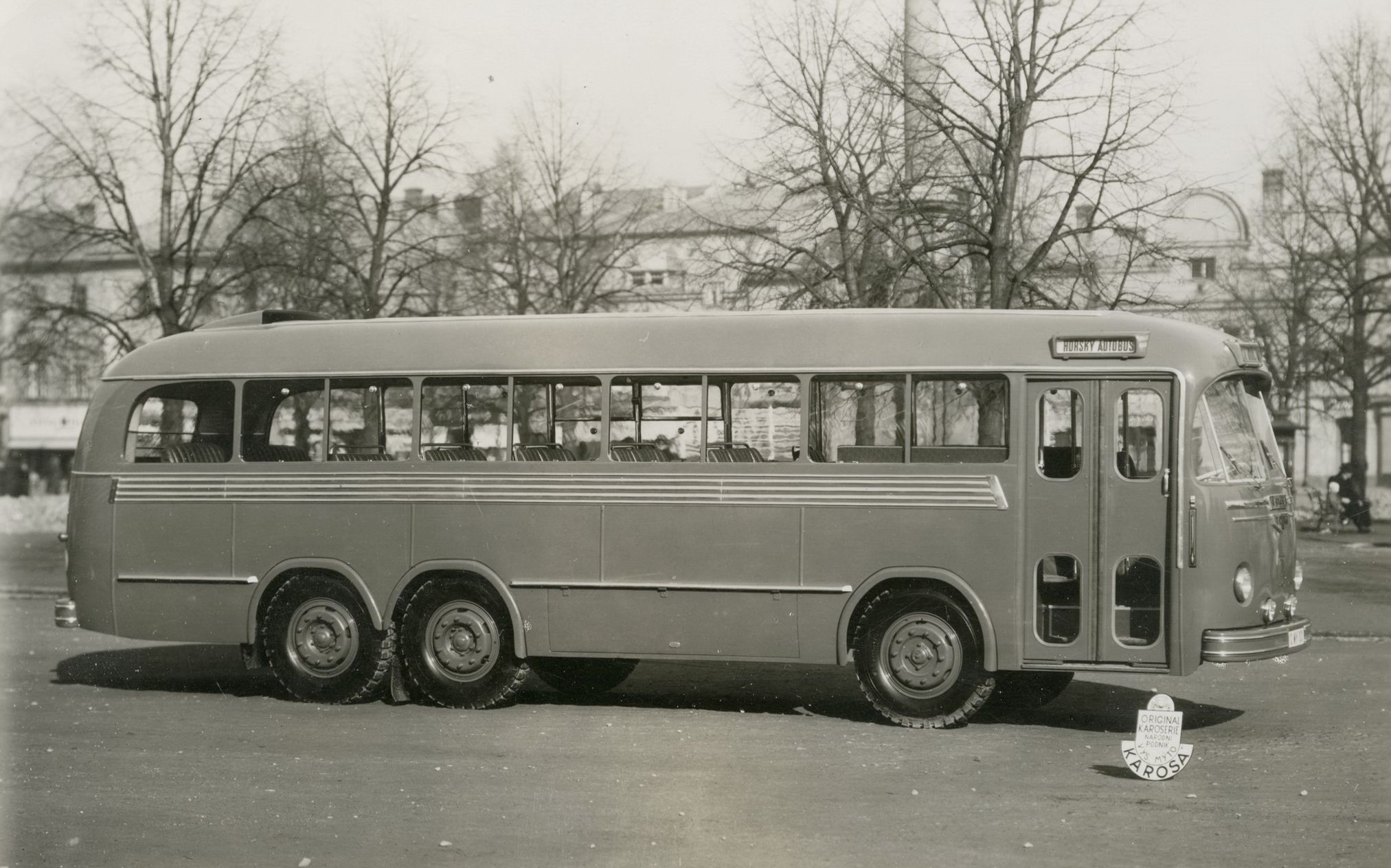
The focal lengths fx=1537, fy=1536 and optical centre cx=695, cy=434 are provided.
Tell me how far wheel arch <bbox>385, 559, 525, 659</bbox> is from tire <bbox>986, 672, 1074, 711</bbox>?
11.6ft

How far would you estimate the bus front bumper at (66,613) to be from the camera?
12.2 m

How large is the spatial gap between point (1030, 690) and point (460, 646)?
168 inches

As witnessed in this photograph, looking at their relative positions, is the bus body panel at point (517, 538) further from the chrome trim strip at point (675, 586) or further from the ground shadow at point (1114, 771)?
the ground shadow at point (1114, 771)

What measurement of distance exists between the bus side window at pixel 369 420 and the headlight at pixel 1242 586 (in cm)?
594

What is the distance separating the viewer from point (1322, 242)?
119 ft

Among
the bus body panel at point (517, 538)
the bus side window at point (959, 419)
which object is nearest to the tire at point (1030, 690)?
the bus side window at point (959, 419)

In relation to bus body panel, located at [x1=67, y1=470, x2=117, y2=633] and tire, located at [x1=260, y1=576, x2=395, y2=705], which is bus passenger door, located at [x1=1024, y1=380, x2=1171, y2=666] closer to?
tire, located at [x1=260, y1=576, x2=395, y2=705]

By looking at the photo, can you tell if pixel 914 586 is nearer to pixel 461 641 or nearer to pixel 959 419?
pixel 959 419

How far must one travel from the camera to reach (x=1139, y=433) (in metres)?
10.2

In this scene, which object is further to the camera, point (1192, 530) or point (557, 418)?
point (557, 418)

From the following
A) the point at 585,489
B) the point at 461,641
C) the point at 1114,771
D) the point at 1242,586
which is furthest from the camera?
the point at 461,641

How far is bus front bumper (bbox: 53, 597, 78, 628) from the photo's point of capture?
40.1ft

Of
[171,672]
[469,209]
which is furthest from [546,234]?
[171,672]

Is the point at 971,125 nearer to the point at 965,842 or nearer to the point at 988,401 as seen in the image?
the point at 988,401
